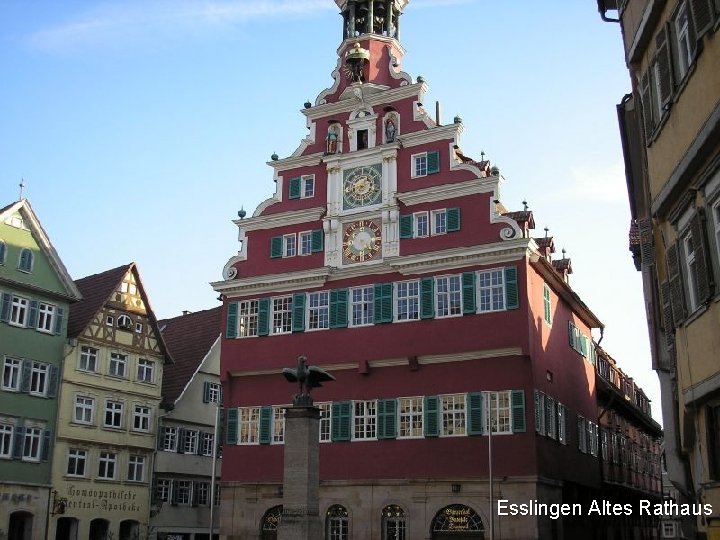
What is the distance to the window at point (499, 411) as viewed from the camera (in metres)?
26.7

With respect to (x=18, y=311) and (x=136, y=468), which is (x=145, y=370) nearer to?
(x=136, y=468)

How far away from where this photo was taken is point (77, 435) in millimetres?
35156

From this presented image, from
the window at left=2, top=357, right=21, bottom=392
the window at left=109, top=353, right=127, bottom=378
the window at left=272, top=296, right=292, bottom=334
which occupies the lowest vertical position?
the window at left=2, top=357, right=21, bottom=392

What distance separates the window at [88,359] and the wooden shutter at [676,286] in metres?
28.0

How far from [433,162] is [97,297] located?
1637 centimetres

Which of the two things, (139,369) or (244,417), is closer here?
(244,417)

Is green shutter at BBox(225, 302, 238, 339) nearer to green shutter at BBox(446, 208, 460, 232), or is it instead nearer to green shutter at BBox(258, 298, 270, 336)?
green shutter at BBox(258, 298, 270, 336)

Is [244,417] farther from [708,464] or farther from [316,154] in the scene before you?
[708,464]

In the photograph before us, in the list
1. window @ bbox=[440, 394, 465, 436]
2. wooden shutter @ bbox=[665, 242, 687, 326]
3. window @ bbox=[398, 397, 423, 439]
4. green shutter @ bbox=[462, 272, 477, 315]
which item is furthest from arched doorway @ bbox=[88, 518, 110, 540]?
wooden shutter @ bbox=[665, 242, 687, 326]

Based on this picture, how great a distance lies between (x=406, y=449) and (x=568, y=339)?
8783 millimetres

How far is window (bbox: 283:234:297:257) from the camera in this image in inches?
1267

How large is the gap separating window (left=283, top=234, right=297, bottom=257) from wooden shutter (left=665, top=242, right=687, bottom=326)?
66.1 feet

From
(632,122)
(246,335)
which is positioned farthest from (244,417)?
(632,122)

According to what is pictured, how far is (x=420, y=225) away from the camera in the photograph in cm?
2988
